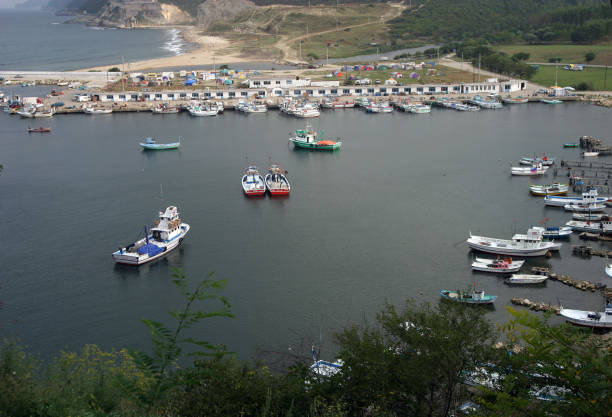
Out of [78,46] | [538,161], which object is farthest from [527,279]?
[78,46]

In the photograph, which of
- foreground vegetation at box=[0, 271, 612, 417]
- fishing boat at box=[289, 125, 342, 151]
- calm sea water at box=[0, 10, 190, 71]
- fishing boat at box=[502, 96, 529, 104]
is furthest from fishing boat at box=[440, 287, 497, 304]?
calm sea water at box=[0, 10, 190, 71]

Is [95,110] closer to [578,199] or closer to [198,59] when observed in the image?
[198,59]

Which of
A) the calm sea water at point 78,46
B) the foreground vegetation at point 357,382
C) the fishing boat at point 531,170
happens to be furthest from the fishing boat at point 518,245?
the calm sea water at point 78,46

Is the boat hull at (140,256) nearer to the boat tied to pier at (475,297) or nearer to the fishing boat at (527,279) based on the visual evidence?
the boat tied to pier at (475,297)

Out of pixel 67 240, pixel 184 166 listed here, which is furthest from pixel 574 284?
pixel 184 166

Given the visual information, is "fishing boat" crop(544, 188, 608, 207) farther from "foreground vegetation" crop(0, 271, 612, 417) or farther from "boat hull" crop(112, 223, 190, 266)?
"foreground vegetation" crop(0, 271, 612, 417)

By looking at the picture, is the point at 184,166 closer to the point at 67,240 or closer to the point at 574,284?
the point at 67,240

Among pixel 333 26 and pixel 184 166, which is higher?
pixel 333 26
